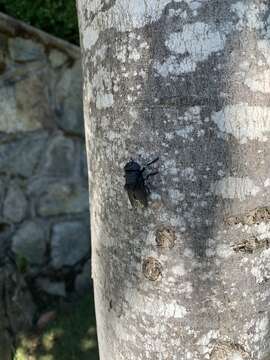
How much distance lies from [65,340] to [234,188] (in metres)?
2.68

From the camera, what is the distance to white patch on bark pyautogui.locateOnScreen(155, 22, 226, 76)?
907 millimetres

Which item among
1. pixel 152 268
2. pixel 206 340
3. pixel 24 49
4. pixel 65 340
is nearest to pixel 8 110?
pixel 24 49

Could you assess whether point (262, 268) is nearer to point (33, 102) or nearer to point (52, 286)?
point (33, 102)

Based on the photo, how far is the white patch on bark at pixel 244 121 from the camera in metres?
0.94

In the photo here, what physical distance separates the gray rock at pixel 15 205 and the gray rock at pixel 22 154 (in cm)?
15

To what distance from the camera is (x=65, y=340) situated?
10.7 feet

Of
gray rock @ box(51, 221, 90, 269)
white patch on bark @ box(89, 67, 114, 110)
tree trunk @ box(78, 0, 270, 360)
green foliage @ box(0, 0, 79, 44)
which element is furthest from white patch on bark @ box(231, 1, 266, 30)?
gray rock @ box(51, 221, 90, 269)

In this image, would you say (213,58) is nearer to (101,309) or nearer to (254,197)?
(254,197)

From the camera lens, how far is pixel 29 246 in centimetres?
365

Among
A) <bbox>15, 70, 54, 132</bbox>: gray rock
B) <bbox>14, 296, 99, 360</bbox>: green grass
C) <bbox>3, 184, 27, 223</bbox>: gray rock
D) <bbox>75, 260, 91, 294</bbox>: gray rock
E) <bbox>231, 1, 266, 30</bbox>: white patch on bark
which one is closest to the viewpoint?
<bbox>231, 1, 266, 30</bbox>: white patch on bark

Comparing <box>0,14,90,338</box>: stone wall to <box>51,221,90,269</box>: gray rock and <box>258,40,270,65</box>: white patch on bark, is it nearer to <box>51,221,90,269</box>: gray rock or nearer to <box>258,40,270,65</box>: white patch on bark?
<box>51,221,90,269</box>: gray rock

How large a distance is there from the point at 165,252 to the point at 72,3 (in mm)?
2750

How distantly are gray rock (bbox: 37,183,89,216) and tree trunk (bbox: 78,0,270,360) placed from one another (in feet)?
8.29

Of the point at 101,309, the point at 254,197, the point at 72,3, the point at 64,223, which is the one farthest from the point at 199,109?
the point at 64,223
